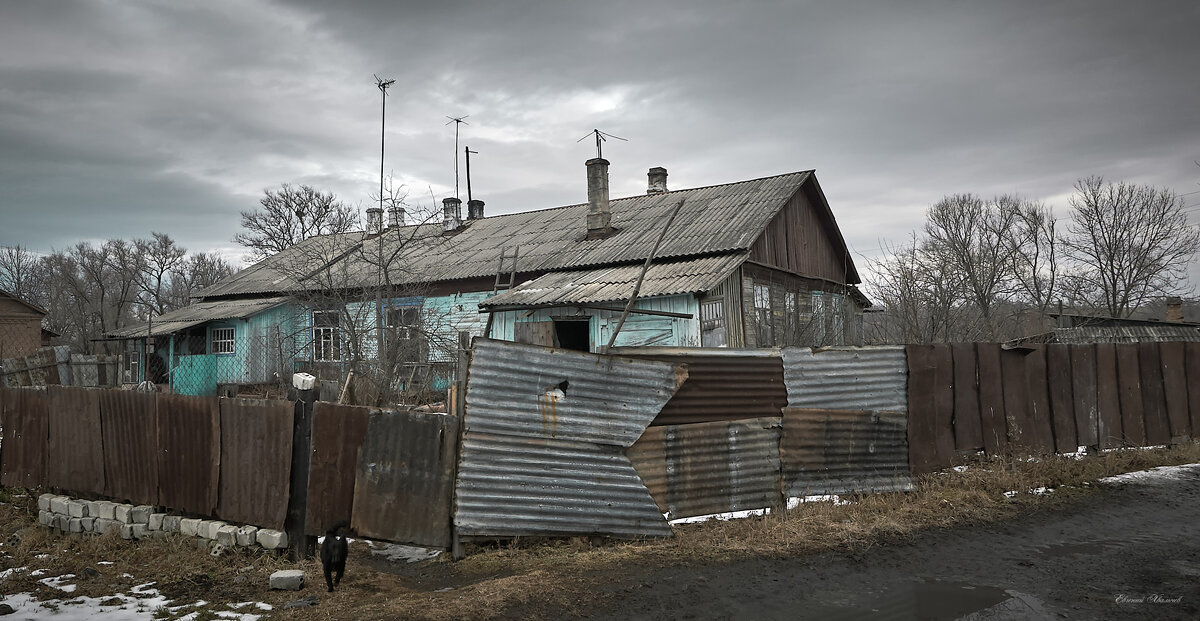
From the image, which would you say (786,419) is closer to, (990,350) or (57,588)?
(990,350)

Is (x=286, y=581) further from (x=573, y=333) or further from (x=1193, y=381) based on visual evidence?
(x=573, y=333)

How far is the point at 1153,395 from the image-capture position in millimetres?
9539

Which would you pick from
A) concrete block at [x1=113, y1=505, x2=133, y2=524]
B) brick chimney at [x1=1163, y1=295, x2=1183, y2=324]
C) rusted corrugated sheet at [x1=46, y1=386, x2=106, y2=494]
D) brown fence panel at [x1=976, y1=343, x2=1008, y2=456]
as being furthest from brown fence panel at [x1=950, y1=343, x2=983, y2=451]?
brick chimney at [x1=1163, y1=295, x2=1183, y2=324]

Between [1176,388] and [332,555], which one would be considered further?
[1176,388]

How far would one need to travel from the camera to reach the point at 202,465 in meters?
6.15

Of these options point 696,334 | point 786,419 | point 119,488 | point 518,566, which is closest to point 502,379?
point 518,566

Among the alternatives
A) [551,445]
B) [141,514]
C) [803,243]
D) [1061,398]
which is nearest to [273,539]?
[141,514]

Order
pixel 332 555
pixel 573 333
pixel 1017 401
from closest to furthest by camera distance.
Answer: pixel 332 555 < pixel 1017 401 < pixel 573 333

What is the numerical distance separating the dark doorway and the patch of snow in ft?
32.3

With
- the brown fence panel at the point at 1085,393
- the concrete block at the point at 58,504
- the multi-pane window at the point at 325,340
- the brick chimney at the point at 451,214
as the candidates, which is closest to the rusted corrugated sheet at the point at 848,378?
the brown fence panel at the point at 1085,393

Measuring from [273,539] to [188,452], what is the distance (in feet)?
4.53

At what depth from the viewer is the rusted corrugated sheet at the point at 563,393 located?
18.3ft

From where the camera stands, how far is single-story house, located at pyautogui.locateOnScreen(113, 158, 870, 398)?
14398 mm

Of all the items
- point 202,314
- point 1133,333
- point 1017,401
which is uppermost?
point 202,314
